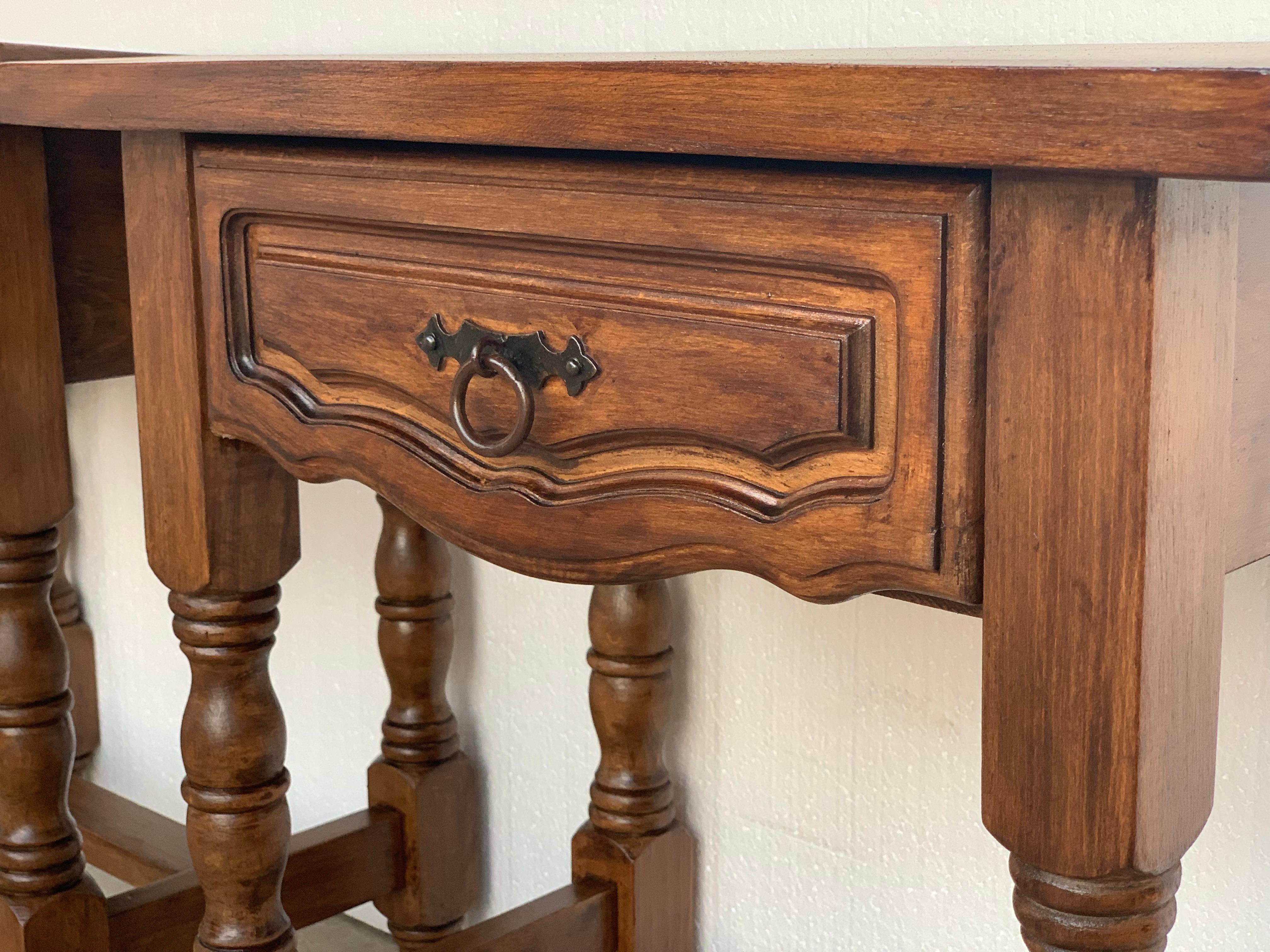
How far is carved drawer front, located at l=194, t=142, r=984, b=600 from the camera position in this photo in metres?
0.55

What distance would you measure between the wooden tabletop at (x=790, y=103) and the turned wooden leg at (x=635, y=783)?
525mm

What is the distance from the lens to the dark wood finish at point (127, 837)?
54.9 inches

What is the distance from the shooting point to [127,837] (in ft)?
4.70

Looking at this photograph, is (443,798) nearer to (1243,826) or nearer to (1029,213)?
(1243,826)

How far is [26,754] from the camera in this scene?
42.6 inches

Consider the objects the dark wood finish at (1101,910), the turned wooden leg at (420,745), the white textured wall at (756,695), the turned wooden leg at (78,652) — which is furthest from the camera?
the turned wooden leg at (78,652)

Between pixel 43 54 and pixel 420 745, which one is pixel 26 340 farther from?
pixel 420 745

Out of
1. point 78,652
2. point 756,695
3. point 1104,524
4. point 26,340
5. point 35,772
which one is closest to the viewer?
point 1104,524

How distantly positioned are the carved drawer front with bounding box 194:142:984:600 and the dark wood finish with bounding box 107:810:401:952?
0.52m

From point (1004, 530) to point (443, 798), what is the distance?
0.93 metres

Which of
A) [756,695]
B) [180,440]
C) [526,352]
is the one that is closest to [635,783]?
[756,695]

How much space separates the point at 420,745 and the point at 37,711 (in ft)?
1.19

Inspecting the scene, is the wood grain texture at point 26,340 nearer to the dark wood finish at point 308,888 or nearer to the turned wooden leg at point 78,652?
the dark wood finish at point 308,888

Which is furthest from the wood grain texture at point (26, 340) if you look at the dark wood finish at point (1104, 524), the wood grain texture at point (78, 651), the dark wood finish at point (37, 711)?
the wood grain texture at point (78, 651)
